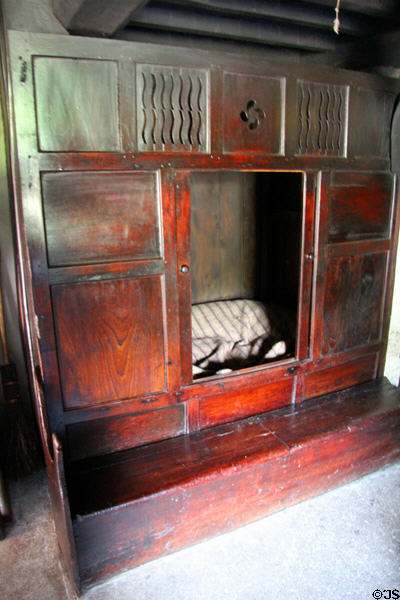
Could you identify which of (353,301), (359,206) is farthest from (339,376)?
(359,206)

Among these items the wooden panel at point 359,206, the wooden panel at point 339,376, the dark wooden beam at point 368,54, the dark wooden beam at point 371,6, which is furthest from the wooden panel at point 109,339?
the dark wooden beam at point 368,54

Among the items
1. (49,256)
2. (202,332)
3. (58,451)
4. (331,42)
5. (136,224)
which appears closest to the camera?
(58,451)

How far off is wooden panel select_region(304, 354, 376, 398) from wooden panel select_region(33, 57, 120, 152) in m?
1.58

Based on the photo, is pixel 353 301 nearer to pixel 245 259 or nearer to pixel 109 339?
pixel 245 259

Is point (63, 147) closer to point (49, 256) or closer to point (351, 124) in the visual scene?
point (49, 256)

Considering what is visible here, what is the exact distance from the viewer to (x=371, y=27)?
90.6 inches

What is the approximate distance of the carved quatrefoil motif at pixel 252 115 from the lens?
6.06 ft

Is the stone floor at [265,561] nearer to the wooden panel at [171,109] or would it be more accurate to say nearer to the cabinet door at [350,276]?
the cabinet door at [350,276]

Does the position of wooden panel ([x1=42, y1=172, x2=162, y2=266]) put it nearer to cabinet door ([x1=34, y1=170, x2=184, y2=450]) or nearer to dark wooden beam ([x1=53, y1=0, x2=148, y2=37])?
cabinet door ([x1=34, y1=170, x2=184, y2=450])

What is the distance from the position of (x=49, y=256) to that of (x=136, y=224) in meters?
0.36

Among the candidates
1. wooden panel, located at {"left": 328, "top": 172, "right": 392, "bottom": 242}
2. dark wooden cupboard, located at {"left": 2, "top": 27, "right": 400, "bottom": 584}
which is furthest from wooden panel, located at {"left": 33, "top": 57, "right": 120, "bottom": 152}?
wooden panel, located at {"left": 328, "top": 172, "right": 392, "bottom": 242}

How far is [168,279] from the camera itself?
1836 mm

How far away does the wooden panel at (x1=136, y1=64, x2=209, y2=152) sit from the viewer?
5.42 feet

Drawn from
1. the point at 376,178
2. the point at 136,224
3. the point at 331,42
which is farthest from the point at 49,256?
the point at 331,42
